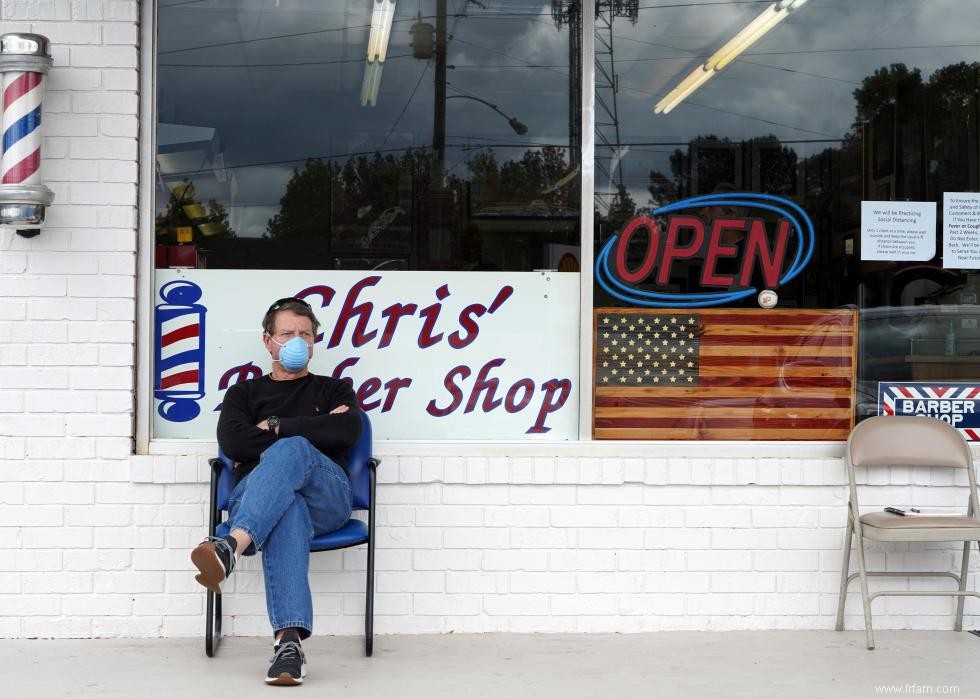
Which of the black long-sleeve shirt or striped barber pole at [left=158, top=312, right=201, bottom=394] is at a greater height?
striped barber pole at [left=158, top=312, right=201, bottom=394]

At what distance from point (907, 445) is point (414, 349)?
1.94 metres

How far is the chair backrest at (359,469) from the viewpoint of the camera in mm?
4070

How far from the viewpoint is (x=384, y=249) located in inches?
178

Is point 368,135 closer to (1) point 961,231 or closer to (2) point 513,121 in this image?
(2) point 513,121

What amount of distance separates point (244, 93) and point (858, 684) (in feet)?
10.2

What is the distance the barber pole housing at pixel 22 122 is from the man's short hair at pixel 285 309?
0.86 metres

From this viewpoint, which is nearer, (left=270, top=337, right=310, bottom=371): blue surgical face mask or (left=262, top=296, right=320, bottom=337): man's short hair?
(left=270, top=337, right=310, bottom=371): blue surgical face mask

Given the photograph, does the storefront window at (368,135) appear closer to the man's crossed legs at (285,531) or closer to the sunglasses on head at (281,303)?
the sunglasses on head at (281,303)

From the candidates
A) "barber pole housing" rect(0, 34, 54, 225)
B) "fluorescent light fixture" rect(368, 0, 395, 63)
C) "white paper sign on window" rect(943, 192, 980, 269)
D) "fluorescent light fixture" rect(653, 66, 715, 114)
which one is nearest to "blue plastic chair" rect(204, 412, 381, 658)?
"barber pole housing" rect(0, 34, 54, 225)

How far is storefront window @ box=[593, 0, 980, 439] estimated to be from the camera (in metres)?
4.58

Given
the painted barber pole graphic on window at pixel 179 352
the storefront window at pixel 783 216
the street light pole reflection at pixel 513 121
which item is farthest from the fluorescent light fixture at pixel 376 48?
the painted barber pole graphic on window at pixel 179 352

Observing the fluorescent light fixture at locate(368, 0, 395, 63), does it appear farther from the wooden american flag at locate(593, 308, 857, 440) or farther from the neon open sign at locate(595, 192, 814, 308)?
the wooden american flag at locate(593, 308, 857, 440)

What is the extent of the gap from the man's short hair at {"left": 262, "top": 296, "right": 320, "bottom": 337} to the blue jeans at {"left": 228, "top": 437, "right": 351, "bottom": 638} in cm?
49

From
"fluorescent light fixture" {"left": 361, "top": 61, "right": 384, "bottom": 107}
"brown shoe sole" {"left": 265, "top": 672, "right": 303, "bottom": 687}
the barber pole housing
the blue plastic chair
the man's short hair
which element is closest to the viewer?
"brown shoe sole" {"left": 265, "top": 672, "right": 303, "bottom": 687}
